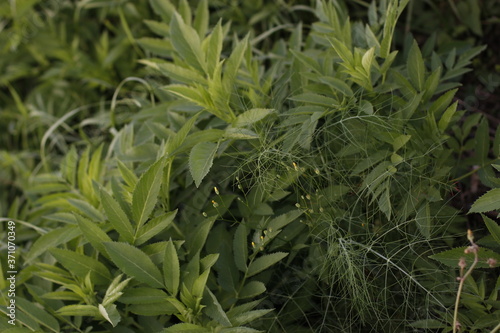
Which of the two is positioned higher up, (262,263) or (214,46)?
(214,46)

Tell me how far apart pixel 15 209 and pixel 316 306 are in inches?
39.6

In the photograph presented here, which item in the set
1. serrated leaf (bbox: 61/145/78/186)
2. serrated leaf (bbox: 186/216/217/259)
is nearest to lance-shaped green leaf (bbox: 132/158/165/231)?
serrated leaf (bbox: 186/216/217/259)

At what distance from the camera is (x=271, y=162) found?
3.59ft

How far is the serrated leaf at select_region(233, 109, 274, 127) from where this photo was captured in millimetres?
1056

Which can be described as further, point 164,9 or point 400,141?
point 164,9

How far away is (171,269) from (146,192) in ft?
0.55

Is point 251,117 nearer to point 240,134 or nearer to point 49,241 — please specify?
point 240,134

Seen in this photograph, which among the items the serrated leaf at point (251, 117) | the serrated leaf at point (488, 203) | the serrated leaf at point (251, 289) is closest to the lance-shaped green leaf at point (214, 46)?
the serrated leaf at point (251, 117)

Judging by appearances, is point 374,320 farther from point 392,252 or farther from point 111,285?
point 111,285

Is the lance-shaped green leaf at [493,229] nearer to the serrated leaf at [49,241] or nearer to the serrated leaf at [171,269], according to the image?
the serrated leaf at [171,269]

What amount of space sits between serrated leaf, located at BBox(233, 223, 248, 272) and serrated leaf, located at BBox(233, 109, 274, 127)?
213 mm

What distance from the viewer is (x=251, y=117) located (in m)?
1.08

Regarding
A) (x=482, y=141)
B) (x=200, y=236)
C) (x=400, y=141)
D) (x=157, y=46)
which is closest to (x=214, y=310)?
(x=200, y=236)

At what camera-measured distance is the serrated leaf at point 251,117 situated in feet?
3.47
